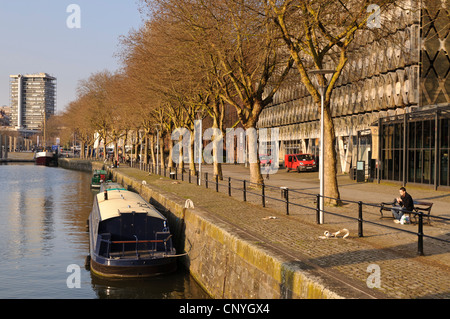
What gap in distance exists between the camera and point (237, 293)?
471 inches

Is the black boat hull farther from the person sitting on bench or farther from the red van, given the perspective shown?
the red van

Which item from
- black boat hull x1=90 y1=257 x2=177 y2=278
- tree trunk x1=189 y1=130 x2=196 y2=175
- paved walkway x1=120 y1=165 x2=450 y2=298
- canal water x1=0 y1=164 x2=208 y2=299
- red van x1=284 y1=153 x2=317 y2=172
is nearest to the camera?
paved walkway x1=120 y1=165 x2=450 y2=298

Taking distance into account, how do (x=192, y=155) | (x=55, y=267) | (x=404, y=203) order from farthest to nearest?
(x=192, y=155) < (x=55, y=267) < (x=404, y=203)

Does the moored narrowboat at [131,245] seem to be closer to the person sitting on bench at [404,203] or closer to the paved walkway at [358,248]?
the paved walkway at [358,248]

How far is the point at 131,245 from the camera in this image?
17.2 metres

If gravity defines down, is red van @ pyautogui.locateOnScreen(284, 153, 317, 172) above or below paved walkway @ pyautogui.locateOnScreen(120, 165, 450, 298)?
above

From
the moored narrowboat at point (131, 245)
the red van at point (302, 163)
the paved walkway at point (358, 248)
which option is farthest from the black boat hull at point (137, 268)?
the red van at point (302, 163)

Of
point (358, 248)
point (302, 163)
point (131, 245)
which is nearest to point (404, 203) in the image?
point (358, 248)

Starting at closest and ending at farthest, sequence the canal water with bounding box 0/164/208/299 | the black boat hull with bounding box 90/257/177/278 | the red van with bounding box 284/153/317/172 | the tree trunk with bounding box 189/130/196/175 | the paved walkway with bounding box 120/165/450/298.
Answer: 1. the paved walkway with bounding box 120/165/450/298
2. the canal water with bounding box 0/164/208/299
3. the black boat hull with bounding box 90/257/177/278
4. the tree trunk with bounding box 189/130/196/175
5. the red van with bounding box 284/153/317/172

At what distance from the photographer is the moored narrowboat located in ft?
52.0

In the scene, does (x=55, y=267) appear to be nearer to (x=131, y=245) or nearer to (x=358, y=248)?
(x=131, y=245)

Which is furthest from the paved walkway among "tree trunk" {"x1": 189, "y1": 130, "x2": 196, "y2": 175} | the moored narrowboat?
"tree trunk" {"x1": 189, "y1": 130, "x2": 196, "y2": 175}
